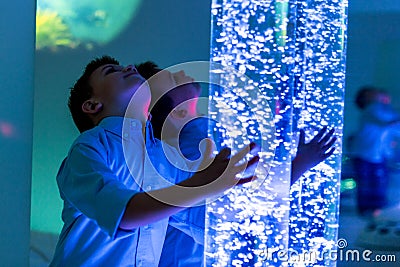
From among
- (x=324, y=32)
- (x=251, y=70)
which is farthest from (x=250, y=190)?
(x=324, y=32)

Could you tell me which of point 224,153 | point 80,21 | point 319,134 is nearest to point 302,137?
point 319,134

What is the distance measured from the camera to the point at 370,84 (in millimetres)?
1504

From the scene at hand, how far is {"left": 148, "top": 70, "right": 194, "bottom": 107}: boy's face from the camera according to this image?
1.37 meters

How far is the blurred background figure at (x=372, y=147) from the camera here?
150 centimetres

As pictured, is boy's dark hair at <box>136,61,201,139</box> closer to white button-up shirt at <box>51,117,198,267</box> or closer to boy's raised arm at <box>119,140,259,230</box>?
white button-up shirt at <box>51,117,198,267</box>

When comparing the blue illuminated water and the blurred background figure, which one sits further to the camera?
the blurred background figure

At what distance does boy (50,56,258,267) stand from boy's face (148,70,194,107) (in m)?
0.06

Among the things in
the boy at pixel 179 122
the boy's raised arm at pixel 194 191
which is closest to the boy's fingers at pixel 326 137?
the boy's raised arm at pixel 194 191

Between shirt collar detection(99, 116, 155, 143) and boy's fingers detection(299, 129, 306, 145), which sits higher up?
shirt collar detection(99, 116, 155, 143)

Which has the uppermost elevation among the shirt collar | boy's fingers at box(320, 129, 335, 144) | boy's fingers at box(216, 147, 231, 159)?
the shirt collar

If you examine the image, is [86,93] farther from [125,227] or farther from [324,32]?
[324,32]

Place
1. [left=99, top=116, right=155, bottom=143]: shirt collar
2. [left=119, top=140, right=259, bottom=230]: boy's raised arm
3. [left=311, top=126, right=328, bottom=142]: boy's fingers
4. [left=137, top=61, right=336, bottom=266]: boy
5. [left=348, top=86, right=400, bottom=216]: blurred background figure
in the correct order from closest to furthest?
[left=119, top=140, right=259, bottom=230]: boy's raised arm
[left=311, top=126, right=328, bottom=142]: boy's fingers
[left=99, top=116, right=155, bottom=143]: shirt collar
[left=137, top=61, right=336, bottom=266]: boy
[left=348, top=86, right=400, bottom=216]: blurred background figure

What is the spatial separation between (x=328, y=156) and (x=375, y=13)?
2.00 ft

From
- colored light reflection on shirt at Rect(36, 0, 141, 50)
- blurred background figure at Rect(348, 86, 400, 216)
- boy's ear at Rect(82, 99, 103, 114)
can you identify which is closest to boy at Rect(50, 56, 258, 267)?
boy's ear at Rect(82, 99, 103, 114)
